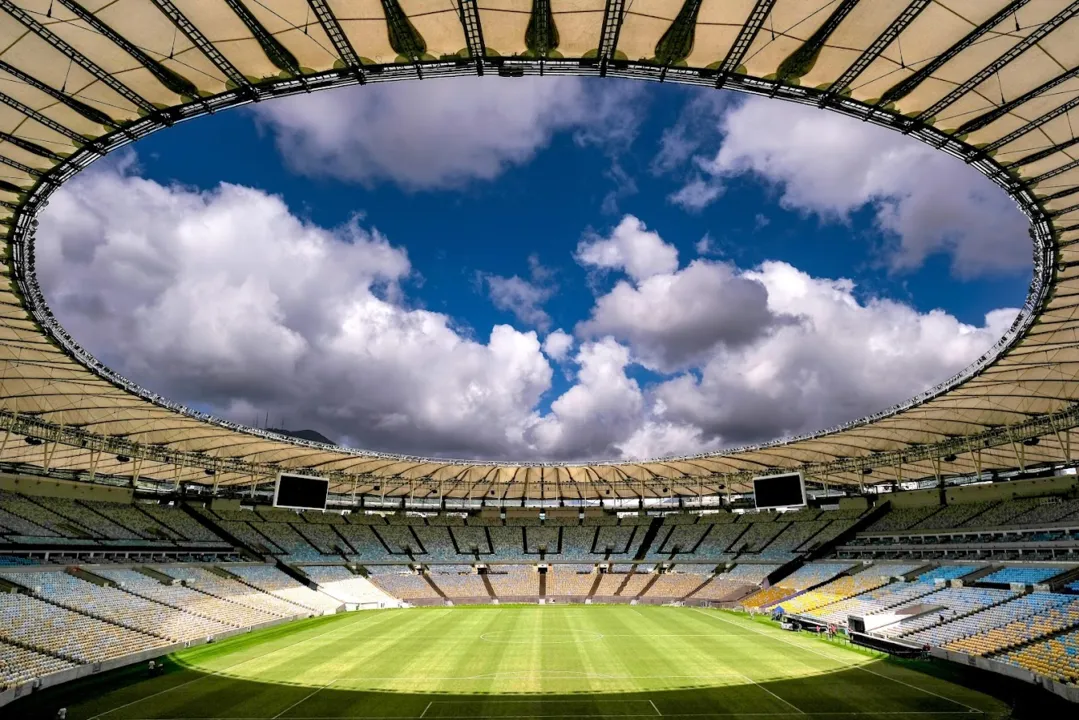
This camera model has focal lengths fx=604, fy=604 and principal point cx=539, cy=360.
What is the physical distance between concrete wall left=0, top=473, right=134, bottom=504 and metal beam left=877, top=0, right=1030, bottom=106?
53.5 meters

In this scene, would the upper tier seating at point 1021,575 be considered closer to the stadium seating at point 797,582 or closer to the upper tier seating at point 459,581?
the stadium seating at point 797,582

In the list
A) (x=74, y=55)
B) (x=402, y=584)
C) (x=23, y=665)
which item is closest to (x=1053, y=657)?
(x=74, y=55)

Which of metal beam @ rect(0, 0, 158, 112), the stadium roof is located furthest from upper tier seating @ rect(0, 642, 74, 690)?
metal beam @ rect(0, 0, 158, 112)

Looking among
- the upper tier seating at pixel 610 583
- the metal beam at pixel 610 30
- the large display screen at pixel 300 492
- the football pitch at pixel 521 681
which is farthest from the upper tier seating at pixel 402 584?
the metal beam at pixel 610 30

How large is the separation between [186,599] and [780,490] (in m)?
41.3

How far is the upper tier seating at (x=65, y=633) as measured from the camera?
27.5 meters

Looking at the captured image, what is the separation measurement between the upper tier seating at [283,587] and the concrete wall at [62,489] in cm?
1106

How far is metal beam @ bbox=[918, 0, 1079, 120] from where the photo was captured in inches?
450

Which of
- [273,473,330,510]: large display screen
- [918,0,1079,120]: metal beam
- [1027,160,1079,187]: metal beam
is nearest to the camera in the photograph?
[918,0,1079,120]: metal beam

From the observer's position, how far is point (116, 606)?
1375 inches

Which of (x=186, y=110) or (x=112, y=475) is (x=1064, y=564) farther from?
(x=112, y=475)

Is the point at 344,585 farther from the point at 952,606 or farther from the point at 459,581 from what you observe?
the point at 952,606

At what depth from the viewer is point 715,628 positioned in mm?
40938

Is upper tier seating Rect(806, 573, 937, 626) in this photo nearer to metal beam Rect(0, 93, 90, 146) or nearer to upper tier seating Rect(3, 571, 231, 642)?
upper tier seating Rect(3, 571, 231, 642)
